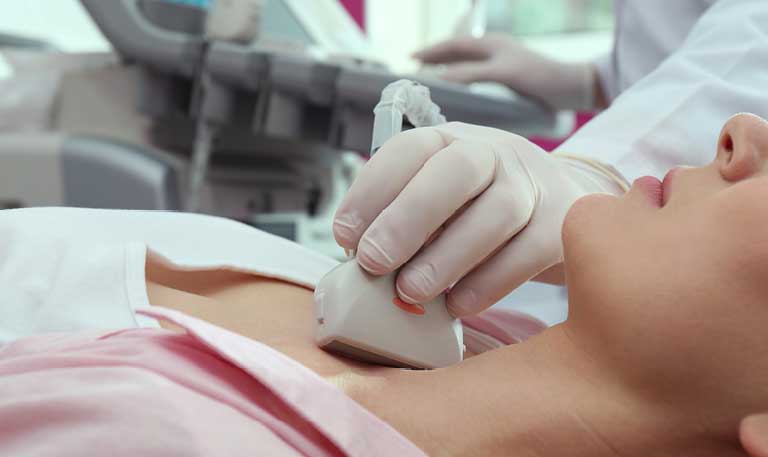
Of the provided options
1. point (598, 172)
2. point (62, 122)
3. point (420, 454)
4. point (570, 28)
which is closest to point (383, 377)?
point (420, 454)

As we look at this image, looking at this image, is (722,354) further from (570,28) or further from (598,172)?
(570,28)

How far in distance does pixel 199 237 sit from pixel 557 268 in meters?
0.34

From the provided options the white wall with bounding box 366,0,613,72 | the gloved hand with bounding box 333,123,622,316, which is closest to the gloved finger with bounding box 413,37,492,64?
the gloved hand with bounding box 333,123,622,316

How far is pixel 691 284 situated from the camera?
494mm

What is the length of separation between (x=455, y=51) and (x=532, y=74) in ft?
0.72

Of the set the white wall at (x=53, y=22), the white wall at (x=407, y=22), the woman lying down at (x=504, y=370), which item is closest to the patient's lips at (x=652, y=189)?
the woman lying down at (x=504, y=370)

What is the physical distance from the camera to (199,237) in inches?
28.8

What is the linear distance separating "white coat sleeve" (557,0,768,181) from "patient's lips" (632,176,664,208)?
33 cm

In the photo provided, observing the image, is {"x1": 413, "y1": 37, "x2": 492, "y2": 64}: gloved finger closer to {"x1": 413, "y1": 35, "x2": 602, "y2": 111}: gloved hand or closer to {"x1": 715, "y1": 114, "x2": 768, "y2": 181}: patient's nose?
{"x1": 413, "y1": 35, "x2": 602, "y2": 111}: gloved hand

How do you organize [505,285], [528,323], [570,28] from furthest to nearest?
[570,28], [528,323], [505,285]

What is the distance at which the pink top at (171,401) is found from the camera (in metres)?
0.43

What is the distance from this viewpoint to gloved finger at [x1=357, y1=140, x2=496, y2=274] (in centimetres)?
57

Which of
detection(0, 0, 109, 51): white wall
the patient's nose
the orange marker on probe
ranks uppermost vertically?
the patient's nose

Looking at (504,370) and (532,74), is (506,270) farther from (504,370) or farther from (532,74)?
(532,74)
